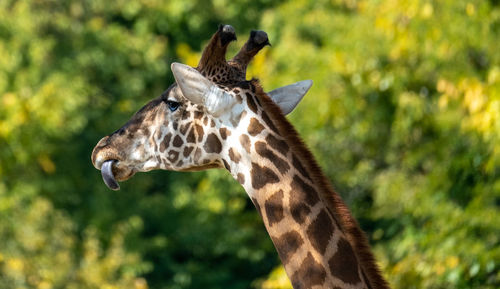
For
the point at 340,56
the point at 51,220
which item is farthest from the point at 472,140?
the point at 51,220

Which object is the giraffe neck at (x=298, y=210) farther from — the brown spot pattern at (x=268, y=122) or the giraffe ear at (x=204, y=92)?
the giraffe ear at (x=204, y=92)

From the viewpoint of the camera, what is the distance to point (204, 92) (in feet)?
16.0

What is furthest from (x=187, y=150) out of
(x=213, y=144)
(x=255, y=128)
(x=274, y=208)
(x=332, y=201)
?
(x=332, y=201)

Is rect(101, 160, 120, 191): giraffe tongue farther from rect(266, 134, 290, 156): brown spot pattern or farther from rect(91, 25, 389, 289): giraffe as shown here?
rect(266, 134, 290, 156): brown spot pattern

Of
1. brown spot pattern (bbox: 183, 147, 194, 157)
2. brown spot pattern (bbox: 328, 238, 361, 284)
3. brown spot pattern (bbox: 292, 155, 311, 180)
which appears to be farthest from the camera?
brown spot pattern (bbox: 183, 147, 194, 157)

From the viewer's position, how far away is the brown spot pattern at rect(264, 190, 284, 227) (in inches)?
185

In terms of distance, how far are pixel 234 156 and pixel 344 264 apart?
2.48ft

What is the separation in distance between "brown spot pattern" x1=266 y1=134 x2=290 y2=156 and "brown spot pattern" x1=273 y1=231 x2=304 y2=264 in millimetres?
389

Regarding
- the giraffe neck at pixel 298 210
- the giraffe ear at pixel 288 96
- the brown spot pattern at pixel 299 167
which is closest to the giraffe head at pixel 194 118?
the giraffe ear at pixel 288 96

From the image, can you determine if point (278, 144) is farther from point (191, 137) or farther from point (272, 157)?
point (191, 137)

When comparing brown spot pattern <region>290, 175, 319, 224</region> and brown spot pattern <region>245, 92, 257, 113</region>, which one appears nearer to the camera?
brown spot pattern <region>290, 175, 319, 224</region>

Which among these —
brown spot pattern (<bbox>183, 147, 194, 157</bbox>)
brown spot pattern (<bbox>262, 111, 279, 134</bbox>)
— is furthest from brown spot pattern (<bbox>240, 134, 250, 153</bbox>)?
brown spot pattern (<bbox>183, 147, 194, 157</bbox>)

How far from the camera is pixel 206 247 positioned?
755 inches

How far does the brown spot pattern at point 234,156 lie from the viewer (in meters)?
4.85
